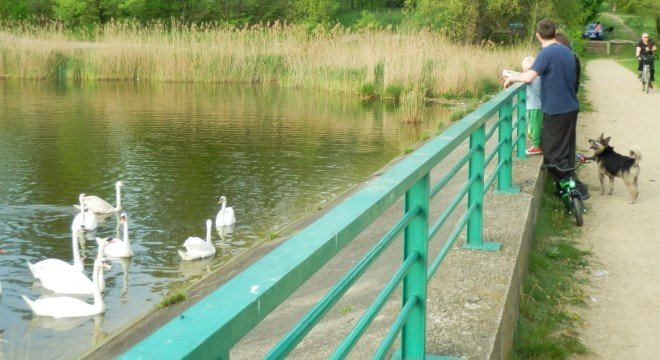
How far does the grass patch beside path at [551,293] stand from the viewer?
5422 millimetres

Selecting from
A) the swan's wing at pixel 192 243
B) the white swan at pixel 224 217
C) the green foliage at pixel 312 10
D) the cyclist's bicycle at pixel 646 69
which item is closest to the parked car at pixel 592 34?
the green foliage at pixel 312 10

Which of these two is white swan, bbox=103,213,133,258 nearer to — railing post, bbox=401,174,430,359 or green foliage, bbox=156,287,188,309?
green foliage, bbox=156,287,188,309

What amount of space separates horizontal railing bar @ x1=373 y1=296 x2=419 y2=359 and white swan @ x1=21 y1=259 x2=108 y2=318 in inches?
258

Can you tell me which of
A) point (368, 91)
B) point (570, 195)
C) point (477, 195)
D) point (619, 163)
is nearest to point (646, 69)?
point (368, 91)

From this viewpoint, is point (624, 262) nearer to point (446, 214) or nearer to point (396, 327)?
point (446, 214)

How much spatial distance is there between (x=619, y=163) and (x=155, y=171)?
31.0ft

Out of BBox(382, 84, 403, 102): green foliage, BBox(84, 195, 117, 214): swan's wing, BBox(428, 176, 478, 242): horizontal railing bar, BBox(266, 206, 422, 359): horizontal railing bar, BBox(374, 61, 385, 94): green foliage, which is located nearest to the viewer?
BBox(266, 206, 422, 359): horizontal railing bar

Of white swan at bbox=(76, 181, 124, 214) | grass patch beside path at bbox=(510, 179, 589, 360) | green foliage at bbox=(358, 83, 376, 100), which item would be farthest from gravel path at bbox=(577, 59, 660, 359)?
green foliage at bbox=(358, 83, 376, 100)

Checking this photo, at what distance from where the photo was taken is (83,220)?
12.5m

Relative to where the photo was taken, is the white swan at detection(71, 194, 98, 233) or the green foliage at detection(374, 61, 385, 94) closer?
the white swan at detection(71, 194, 98, 233)

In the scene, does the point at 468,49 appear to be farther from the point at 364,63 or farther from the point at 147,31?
the point at 147,31

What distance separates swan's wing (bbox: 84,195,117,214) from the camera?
13.2 m

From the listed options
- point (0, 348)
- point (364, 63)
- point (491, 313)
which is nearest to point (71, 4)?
point (364, 63)

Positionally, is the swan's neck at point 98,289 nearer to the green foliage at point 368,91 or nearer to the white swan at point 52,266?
the white swan at point 52,266
